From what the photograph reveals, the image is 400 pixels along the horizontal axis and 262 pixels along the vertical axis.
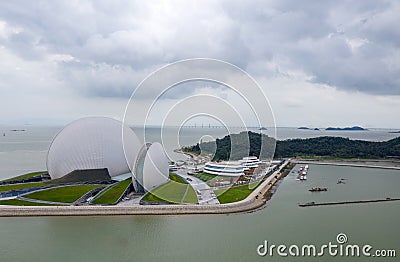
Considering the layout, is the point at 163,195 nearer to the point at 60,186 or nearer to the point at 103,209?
the point at 103,209

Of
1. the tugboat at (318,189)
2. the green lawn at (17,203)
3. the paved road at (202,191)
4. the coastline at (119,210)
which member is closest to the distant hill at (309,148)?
the paved road at (202,191)

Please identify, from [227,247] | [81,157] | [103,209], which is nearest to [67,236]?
[103,209]

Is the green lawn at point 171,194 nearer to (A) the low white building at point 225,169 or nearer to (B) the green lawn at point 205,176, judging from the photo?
(B) the green lawn at point 205,176

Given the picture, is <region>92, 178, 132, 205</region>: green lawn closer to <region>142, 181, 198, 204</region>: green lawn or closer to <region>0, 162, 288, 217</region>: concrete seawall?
<region>0, 162, 288, 217</region>: concrete seawall

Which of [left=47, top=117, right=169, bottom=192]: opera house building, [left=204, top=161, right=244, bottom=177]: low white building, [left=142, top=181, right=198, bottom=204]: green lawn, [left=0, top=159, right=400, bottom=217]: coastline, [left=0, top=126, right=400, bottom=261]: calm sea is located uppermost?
[left=47, top=117, right=169, bottom=192]: opera house building

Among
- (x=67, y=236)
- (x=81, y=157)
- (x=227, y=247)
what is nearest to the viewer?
(x=227, y=247)

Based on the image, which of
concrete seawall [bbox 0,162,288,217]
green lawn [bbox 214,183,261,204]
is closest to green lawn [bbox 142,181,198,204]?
concrete seawall [bbox 0,162,288,217]
